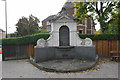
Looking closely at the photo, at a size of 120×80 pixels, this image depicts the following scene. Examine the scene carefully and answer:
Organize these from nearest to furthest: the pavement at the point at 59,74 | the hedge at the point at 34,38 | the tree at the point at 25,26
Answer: the pavement at the point at 59,74 → the hedge at the point at 34,38 → the tree at the point at 25,26

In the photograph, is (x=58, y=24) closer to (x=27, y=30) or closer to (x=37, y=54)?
(x=37, y=54)

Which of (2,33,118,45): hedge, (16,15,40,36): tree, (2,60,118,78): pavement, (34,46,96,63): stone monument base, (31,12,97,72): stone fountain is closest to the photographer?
(2,60,118,78): pavement

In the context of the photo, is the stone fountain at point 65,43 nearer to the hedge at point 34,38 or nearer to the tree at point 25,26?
the hedge at point 34,38

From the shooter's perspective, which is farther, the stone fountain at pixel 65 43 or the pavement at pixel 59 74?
the stone fountain at pixel 65 43

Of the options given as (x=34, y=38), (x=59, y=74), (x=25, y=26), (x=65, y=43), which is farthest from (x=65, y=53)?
(x=25, y=26)

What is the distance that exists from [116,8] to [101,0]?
1829 mm

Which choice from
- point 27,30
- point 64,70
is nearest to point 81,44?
point 64,70

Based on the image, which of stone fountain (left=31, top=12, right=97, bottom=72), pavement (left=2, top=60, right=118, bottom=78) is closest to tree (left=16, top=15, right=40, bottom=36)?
stone fountain (left=31, top=12, right=97, bottom=72)

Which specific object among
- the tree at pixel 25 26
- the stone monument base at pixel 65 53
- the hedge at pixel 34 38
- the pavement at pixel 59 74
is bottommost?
the pavement at pixel 59 74

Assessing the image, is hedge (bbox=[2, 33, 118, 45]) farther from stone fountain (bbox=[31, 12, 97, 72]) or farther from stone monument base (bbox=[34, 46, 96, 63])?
stone monument base (bbox=[34, 46, 96, 63])

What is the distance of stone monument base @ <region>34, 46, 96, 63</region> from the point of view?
279 inches

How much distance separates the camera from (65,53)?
26.1 feet

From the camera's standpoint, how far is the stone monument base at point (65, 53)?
279 inches

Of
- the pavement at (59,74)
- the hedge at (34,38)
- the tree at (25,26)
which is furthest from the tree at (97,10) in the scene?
the tree at (25,26)
